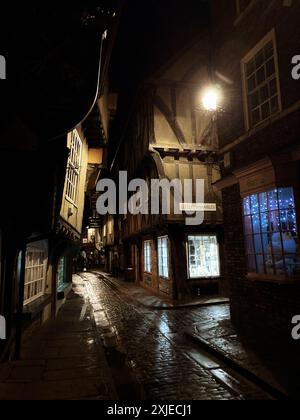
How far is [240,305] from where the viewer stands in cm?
816

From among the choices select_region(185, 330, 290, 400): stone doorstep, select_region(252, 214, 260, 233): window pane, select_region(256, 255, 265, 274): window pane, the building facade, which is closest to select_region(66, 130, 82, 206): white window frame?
the building facade

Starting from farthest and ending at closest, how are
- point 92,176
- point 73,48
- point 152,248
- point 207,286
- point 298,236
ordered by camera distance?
point 152,248 → point 92,176 → point 207,286 → point 298,236 → point 73,48

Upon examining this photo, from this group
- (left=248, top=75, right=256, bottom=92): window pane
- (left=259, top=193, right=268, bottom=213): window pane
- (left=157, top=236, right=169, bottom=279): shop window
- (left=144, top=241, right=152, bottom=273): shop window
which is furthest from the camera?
(left=144, top=241, right=152, bottom=273): shop window

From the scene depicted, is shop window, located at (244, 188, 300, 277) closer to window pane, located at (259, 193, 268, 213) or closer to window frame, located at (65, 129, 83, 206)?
window pane, located at (259, 193, 268, 213)

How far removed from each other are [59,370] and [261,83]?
8641 mm

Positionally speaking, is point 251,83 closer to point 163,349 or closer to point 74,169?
point 74,169

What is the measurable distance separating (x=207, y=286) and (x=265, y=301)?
306 inches

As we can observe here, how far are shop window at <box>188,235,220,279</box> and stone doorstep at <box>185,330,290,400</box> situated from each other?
6.95m

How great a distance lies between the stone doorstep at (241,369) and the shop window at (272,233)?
7.48ft

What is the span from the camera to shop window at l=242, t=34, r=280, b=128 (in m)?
7.25

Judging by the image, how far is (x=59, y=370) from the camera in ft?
18.6
